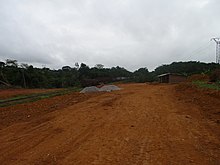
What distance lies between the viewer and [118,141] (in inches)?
191

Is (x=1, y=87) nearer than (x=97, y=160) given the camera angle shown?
No

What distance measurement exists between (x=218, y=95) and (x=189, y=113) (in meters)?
2.83

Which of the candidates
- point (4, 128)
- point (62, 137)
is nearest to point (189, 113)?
point (62, 137)

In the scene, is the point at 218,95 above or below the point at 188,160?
above

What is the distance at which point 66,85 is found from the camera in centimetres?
4144

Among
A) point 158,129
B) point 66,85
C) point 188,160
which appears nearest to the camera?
point 188,160

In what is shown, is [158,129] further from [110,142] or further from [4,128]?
[4,128]

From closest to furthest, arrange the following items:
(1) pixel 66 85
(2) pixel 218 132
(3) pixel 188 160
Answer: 1. (3) pixel 188 160
2. (2) pixel 218 132
3. (1) pixel 66 85

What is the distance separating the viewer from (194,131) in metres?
5.32

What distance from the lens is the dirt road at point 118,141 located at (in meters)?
3.97

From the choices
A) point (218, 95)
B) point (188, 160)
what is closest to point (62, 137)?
point (188, 160)

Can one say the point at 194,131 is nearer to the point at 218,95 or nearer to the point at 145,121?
the point at 145,121

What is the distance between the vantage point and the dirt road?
3.97 meters

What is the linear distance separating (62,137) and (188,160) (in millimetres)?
3170
